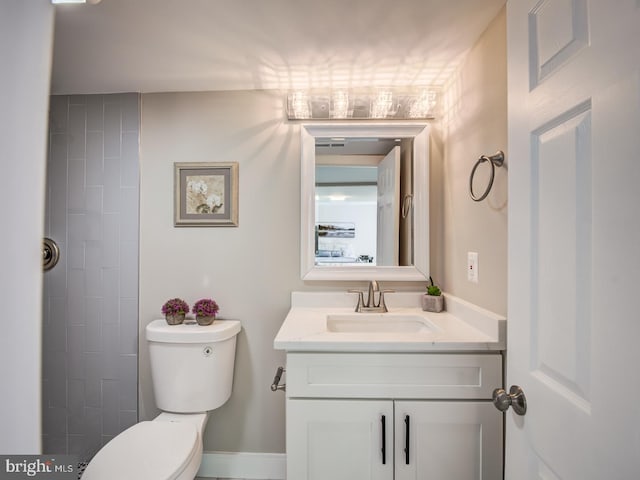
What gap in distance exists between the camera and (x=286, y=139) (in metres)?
1.68

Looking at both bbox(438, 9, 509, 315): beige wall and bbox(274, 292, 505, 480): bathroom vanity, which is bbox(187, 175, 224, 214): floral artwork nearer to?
bbox(274, 292, 505, 480): bathroom vanity

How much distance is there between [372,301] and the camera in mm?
1596

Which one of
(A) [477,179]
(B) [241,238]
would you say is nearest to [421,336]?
(A) [477,179]

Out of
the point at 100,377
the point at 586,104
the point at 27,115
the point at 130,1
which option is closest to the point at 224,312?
the point at 100,377

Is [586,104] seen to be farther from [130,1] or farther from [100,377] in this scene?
[100,377]

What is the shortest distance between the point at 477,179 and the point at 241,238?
3.94 feet

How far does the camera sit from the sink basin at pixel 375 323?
1505 mm

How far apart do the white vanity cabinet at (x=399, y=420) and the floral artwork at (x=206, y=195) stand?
1.03m

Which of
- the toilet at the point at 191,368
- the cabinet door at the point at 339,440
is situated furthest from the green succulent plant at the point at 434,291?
the toilet at the point at 191,368

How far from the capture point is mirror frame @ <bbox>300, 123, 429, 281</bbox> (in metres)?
1.63

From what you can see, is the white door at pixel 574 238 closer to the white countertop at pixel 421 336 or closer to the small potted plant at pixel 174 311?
the white countertop at pixel 421 336

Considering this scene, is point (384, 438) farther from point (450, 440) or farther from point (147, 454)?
point (147, 454)

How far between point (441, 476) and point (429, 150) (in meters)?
1.45

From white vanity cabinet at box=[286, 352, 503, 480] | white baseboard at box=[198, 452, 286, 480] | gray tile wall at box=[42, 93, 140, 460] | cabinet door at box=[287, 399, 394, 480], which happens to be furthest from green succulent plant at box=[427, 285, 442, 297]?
gray tile wall at box=[42, 93, 140, 460]
